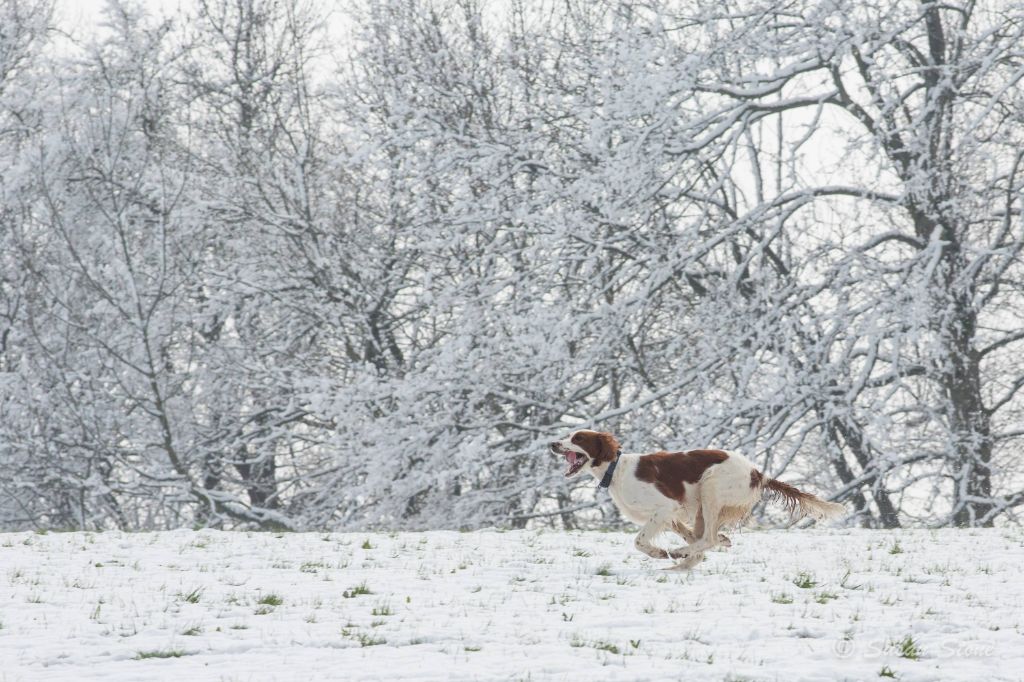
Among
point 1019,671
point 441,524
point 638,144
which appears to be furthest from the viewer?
point 441,524

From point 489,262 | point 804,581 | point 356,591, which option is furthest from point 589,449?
point 489,262

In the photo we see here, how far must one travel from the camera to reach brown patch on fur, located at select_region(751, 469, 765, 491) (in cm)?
Answer: 804

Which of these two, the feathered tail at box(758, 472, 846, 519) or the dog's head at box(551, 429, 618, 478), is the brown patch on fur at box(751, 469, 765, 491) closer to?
the feathered tail at box(758, 472, 846, 519)

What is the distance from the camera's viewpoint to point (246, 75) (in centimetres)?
2083

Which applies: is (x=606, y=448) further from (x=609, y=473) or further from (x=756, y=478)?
(x=756, y=478)

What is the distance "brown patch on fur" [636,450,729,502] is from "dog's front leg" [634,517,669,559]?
0.68 ft

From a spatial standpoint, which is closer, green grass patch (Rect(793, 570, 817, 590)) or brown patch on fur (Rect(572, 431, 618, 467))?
green grass patch (Rect(793, 570, 817, 590))

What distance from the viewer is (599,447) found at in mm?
8125

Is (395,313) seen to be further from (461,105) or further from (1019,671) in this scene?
(1019,671)

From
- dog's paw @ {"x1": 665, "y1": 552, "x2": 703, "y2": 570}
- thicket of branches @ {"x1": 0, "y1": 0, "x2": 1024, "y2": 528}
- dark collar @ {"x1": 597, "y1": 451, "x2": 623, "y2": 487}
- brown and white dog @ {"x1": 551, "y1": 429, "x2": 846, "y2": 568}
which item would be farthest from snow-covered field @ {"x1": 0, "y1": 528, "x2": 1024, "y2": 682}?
thicket of branches @ {"x1": 0, "y1": 0, "x2": 1024, "y2": 528}

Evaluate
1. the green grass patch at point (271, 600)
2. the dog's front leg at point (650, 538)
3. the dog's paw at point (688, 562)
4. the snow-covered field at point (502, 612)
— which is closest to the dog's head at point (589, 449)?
the dog's front leg at point (650, 538)

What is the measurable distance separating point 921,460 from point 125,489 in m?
11.9

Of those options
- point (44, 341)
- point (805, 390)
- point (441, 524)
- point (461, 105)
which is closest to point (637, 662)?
point (805, 390)

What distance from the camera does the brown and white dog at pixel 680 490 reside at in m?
7.89
